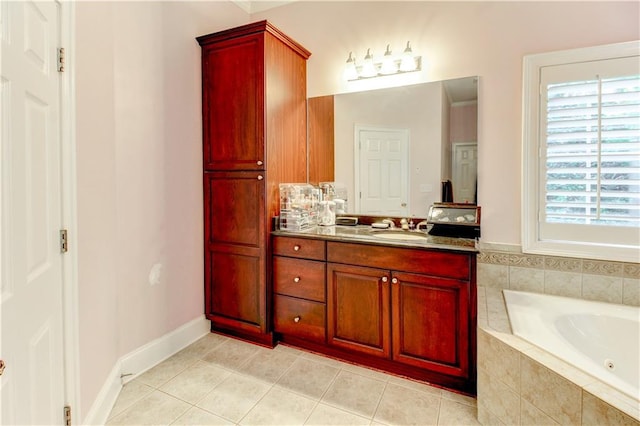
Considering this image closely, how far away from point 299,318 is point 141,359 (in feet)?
3.50

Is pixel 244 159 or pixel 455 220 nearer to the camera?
pixel 455 220

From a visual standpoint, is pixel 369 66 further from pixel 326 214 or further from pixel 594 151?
pixel 594 151

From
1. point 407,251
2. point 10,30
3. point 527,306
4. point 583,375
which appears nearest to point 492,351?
point 583,375

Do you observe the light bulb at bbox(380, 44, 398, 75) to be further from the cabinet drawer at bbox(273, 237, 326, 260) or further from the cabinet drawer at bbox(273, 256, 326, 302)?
the cabinet drawer at bbox(273, 256, 326, 302)

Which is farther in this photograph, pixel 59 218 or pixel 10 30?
pixel 59 218

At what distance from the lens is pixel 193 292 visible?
261 cm

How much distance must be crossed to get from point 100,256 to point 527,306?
2403 millimetres

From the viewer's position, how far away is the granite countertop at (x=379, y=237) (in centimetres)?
198

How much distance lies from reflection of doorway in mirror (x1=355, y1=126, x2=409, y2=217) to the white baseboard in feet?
5.38

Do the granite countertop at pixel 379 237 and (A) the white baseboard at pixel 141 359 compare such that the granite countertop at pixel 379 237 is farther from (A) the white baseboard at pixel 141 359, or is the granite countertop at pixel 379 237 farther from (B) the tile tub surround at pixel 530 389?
(A) the white baseboard at pixel 141 359

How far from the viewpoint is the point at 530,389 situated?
4.57 ft

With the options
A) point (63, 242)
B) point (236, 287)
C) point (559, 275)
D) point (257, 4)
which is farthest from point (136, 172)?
point (559, 275)

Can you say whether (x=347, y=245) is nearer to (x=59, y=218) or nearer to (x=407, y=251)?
(x=407, y=251)

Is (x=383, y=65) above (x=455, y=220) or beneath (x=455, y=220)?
above
